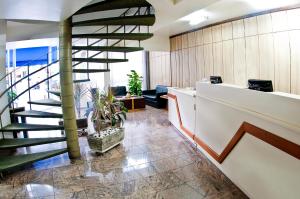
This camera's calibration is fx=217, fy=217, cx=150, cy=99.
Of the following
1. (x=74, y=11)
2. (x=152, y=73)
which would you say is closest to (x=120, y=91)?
(x=152, y=73)

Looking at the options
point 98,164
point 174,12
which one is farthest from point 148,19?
point 98,164

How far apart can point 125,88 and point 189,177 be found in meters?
6.66

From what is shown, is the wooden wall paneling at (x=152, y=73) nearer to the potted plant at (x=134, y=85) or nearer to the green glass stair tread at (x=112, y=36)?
the potted plant at (x=134, y=85)

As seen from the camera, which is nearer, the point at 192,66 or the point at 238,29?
the point at 238,29

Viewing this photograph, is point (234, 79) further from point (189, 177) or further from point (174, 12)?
point (189, 177)

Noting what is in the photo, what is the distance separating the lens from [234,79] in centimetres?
529

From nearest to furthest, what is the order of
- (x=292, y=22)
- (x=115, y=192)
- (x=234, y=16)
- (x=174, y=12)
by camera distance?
(x=115, y=192), (x=174, y=12), (x=292, y=22), (x=234, y=16)

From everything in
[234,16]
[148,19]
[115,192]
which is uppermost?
[234,16]

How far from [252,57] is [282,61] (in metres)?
0.66

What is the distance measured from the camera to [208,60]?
6.07 meters

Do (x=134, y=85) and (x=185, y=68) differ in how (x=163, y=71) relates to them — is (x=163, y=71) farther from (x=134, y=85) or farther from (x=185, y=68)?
(x=185, y=68)

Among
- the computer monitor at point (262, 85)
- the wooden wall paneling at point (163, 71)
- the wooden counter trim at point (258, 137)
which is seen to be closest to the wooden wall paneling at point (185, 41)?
the wooden wall paneling at point (163, 71)

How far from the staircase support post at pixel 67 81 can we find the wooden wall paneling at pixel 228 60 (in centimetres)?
368

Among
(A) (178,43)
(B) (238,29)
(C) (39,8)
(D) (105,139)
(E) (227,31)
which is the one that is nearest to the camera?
(C) (39,8)
